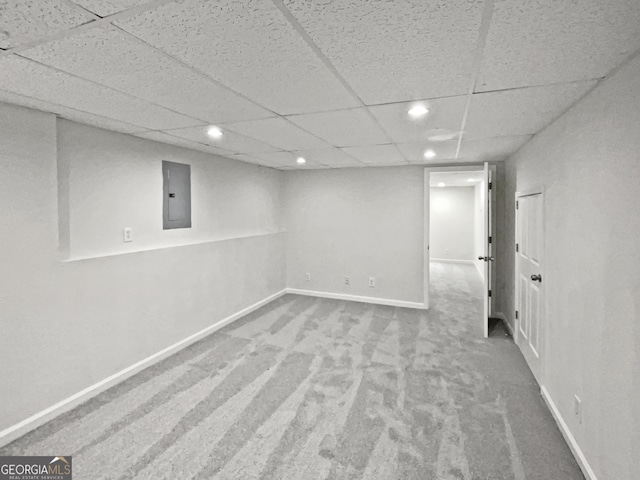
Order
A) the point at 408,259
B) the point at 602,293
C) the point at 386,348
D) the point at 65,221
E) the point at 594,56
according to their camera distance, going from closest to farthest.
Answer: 1. the point at 594,56
2. the point at 602,293
3. the point at 65,221
4. the point at 386,348
5. the point at 408,259

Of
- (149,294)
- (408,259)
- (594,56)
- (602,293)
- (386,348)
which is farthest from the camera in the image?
(408,259)

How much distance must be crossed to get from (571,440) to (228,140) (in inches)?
139

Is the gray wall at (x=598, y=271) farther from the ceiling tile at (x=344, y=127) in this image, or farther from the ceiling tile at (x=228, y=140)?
the ceiling tile at (x=228, y=140)

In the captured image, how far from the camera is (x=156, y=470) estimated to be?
1.86 metres

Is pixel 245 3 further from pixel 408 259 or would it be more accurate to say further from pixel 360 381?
pixel 408 259

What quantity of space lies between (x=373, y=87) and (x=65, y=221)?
248 cm

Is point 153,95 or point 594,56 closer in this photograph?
point 594,56

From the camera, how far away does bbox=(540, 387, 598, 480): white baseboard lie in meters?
1.77

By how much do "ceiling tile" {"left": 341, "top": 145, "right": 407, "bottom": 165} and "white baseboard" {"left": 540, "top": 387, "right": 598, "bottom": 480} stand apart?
265 centimetres

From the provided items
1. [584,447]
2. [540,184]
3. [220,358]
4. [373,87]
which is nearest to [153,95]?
[373,87]

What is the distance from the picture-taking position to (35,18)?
1121 mm

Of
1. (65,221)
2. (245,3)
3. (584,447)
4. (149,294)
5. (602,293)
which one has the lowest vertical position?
(584,447)

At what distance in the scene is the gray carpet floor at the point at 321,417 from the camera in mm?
1898

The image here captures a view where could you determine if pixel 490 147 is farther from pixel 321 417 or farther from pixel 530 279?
pixel 321 417
